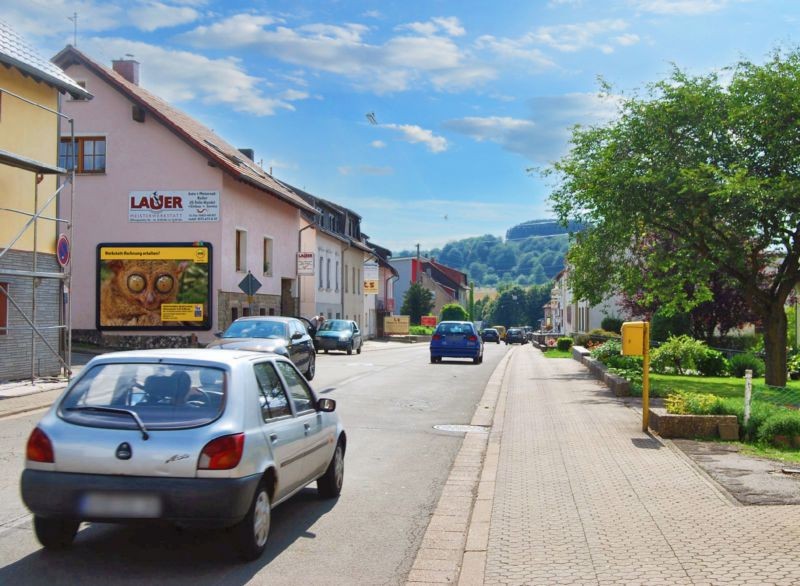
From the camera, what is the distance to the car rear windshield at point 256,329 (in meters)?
19.6

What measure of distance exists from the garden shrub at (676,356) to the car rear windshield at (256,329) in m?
11.4

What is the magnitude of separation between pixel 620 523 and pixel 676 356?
19662 mm

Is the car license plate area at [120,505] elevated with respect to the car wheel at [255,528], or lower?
elevated

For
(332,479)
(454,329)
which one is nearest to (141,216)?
(454,329)

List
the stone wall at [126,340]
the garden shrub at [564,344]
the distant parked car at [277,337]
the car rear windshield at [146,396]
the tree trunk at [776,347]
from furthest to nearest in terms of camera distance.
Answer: the garden shrub at [564,344] → the stone wall at [126,340] → the tree trunk at [776,347] → the distant parked car at [277,337] → the car rear windshield at [146,396]

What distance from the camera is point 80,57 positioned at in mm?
31094

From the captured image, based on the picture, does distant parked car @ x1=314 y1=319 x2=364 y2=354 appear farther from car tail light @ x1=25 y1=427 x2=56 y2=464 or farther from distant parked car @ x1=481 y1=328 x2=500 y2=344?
distant parked car @ x1=481 y1=328 x2=500 y2=344

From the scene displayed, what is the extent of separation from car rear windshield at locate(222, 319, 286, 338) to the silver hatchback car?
43.5 feet

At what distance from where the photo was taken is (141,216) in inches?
1266

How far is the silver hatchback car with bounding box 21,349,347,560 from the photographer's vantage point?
17.6ft

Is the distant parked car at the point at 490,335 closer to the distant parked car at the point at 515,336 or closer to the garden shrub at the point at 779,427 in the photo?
the distant parked car at the point at 515,336

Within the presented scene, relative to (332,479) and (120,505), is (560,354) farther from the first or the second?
(120,505)

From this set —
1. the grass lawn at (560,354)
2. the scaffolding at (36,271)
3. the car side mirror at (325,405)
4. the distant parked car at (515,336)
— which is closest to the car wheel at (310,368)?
the scaffolding at (36,271)

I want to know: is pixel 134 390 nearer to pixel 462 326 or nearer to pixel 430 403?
pixel 430 403
